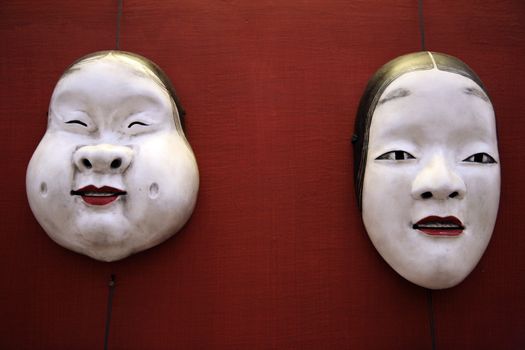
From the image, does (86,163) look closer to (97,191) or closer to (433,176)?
(97,191)

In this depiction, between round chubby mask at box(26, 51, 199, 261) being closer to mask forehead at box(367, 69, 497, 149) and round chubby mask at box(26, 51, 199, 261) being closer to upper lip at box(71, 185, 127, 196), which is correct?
upper lip at box(71, 185, 127, 196)

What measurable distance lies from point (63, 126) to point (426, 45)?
1.00 metres

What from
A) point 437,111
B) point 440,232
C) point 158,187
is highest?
point 437,111

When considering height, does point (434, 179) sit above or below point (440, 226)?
above

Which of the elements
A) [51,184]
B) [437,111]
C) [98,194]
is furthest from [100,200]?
[437,111]

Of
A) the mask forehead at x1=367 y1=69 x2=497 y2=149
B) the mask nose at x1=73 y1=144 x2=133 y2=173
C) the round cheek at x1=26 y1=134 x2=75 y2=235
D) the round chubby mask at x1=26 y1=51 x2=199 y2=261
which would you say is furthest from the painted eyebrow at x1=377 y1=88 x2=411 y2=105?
the round cheek at x1=26 y1=134 x2=75 y2=235

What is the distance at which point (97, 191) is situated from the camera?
1312mm

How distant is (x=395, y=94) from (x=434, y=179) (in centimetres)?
23

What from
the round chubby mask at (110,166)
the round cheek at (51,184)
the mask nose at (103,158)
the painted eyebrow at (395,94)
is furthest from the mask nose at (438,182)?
the round cheek at (51,184)

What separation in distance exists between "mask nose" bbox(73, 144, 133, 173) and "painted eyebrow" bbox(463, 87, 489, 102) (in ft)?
2.68

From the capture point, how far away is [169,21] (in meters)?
1.55

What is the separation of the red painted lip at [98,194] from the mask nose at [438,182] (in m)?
0.69

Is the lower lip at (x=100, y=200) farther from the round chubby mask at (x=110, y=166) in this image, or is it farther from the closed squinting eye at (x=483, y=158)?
the closed squinting eye at (x=483, y=158)

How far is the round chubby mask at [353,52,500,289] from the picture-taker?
4.21 ft
